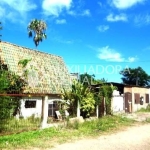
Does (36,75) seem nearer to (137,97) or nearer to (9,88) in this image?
(9,88)

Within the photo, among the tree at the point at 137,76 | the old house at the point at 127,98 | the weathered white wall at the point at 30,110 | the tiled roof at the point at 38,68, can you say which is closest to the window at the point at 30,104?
the weathered white wall at the point at 30,110

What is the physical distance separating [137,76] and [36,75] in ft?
164

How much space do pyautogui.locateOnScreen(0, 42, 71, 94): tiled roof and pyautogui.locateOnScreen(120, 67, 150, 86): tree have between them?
44.2 metres

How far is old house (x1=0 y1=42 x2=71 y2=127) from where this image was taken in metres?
17.4

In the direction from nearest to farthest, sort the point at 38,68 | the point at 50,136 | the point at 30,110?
1. the point at 50,136
2. the point at 30,110
3. the point at 38,68

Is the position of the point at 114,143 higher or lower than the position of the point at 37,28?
lower

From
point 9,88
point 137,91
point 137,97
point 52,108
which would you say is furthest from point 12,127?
point 137,91

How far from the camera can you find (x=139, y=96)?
1145 inches

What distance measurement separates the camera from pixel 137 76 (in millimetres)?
64812

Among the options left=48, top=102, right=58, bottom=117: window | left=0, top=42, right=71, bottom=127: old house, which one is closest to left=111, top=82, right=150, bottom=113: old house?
left=0, top=42, right=71, bottom=127: old house

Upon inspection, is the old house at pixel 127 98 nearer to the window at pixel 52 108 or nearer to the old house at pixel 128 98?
the old house at pixel 128 98

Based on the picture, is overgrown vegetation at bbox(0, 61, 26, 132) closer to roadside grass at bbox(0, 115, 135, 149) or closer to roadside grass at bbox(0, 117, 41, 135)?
roadside grass at bbox(0, 117, 41, 135)

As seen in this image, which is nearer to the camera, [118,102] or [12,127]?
[12,127]

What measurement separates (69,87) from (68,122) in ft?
25.8
